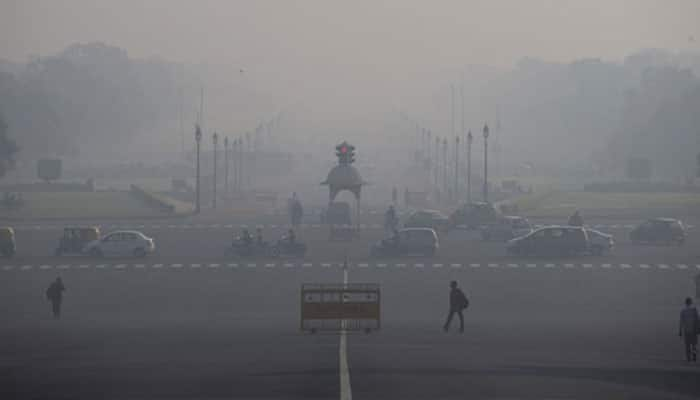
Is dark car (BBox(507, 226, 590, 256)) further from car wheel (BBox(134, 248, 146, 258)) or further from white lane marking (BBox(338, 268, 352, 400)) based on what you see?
white lane marking (BBox(338, 268, 352, 400))

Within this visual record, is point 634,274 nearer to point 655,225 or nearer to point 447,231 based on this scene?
point 655,225

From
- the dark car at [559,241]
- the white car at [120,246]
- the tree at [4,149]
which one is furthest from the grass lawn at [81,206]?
the dark car at [559,241]

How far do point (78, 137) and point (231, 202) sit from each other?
75020 millimetres

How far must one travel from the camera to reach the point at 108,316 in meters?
32.8

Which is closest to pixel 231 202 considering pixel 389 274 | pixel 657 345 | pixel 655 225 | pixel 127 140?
pixel 655 225

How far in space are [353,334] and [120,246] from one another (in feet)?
Result: 81.2

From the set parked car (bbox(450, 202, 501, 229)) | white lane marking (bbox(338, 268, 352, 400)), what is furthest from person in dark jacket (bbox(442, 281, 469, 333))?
parked car (bbox(450, 202, 501, 229))

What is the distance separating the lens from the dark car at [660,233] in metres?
55.3

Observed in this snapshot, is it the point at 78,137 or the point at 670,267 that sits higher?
the point at 78,137

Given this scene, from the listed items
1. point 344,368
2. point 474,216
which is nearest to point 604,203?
point 474,216

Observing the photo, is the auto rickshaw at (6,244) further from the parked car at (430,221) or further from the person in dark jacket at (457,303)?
the person in dark jacket at (457,303)

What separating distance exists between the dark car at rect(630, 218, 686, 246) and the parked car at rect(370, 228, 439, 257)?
10.9 meters

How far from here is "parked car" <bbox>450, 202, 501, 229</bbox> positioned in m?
63.8

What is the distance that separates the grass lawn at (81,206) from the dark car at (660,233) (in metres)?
33.1
